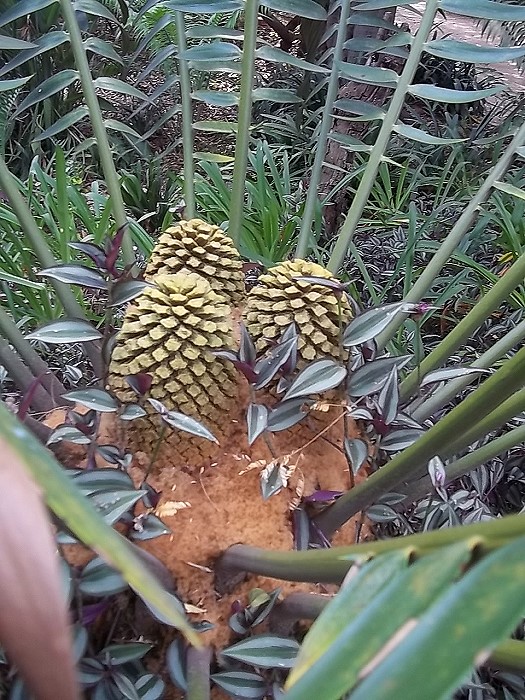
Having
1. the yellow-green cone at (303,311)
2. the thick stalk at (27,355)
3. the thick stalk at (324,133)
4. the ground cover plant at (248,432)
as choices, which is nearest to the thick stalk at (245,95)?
the ground cover plant at (248,432)

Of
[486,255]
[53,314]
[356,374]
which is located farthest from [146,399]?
[486,255]

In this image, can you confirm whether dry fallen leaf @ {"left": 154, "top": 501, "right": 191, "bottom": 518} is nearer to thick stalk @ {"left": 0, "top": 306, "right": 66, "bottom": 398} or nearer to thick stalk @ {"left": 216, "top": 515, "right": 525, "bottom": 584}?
thick stalk @ {"left": 216, "top": 515, "right": 525, "bottom": 584}

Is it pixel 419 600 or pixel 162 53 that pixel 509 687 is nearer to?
pixel 419 600

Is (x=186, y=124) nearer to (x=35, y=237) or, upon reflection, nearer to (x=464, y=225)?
(x=35, y=237)

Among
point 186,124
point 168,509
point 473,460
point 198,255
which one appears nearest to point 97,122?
point 186,124

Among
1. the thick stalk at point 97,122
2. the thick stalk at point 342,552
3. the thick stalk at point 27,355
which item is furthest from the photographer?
the thick stalk at point 97,122

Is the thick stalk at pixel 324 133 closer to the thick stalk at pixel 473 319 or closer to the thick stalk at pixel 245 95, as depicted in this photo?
the thick stalk at pixel 245 95

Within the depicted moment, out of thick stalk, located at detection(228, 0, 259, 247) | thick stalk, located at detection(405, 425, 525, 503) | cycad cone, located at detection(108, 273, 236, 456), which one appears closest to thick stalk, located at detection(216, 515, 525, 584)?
cycad cone, located at detection(108, 273, 236, 456)
